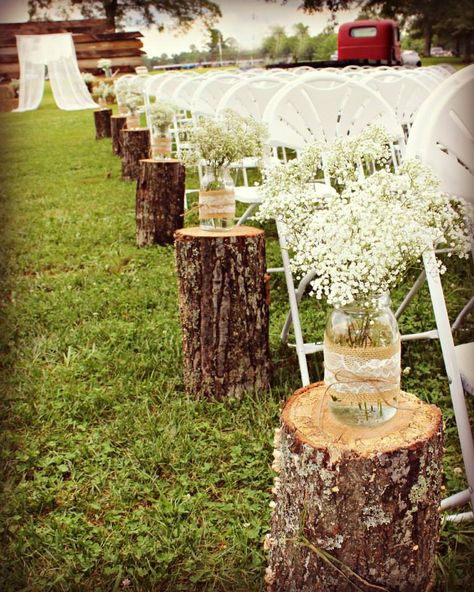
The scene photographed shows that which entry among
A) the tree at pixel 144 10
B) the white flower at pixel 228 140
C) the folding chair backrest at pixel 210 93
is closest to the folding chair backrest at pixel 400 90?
the folding chair backrest at pixel 210 93

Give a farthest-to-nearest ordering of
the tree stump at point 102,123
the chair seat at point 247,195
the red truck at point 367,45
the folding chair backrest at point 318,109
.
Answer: the tree stump at point 102,123, the red truck at point 367,45, the chair seat at point 247,195, the folding chair backrest at point 318,109

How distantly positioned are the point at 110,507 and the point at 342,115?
232cm

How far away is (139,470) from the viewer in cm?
224

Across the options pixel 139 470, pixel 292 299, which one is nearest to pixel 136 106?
pixel 292 299

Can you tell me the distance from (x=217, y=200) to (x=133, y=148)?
5592mm

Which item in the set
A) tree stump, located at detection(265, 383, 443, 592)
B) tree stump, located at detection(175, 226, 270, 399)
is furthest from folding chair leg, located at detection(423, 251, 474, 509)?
tree stump, located at detection(175, 226, 270, 399)

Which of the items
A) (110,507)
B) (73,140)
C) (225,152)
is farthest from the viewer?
(73,140)

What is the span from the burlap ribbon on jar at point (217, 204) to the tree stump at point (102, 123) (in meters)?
11.3

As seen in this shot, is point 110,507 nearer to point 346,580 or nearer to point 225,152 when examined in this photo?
point 346,580

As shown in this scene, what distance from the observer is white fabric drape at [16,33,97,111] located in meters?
11.6

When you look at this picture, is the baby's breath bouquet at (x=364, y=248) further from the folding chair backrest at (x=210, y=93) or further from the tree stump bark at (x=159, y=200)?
the folding chair backrest at (x=210, y=93)

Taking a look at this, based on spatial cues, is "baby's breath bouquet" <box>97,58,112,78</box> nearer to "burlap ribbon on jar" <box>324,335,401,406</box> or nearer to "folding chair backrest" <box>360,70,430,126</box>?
"folding chair backrest" <box>360,70,430,126</box>

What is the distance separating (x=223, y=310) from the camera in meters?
2.60

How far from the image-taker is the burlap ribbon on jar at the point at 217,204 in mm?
2811
